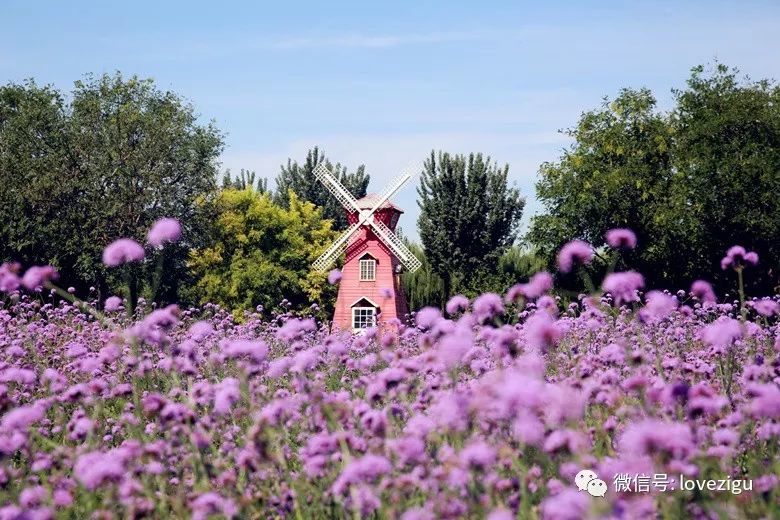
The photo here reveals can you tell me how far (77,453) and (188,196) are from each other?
38.3 meters

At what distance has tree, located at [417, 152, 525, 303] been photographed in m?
47.6

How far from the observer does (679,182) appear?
132 ft

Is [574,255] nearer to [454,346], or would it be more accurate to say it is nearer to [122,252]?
[454,346]

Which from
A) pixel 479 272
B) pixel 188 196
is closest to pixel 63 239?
pixel 188 196

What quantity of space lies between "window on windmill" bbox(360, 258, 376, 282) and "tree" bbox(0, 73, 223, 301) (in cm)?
758

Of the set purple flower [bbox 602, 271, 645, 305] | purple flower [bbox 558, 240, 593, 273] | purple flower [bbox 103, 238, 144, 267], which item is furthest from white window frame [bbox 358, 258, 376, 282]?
purple flower [bbox 602, 271, 645, 305]

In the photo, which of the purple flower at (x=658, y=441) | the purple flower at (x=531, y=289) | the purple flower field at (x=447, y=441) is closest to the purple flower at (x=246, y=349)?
the purple flower field at (x=447, y=441)

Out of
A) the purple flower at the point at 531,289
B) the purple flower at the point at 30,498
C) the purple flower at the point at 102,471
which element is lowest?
the purple flower at the point at 30,498

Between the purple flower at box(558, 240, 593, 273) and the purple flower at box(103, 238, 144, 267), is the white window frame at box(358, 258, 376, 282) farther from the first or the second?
the purple flower at box(558, 240, 593, 273)

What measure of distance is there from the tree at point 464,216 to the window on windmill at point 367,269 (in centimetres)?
675

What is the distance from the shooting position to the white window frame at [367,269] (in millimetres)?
40969

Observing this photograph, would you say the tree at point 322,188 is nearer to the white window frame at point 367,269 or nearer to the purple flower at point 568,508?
the white window frame at point 367,269

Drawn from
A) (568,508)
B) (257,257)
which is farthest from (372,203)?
(568,508)

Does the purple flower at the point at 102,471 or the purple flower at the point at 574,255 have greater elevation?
the purple flower at the point at 574,255
